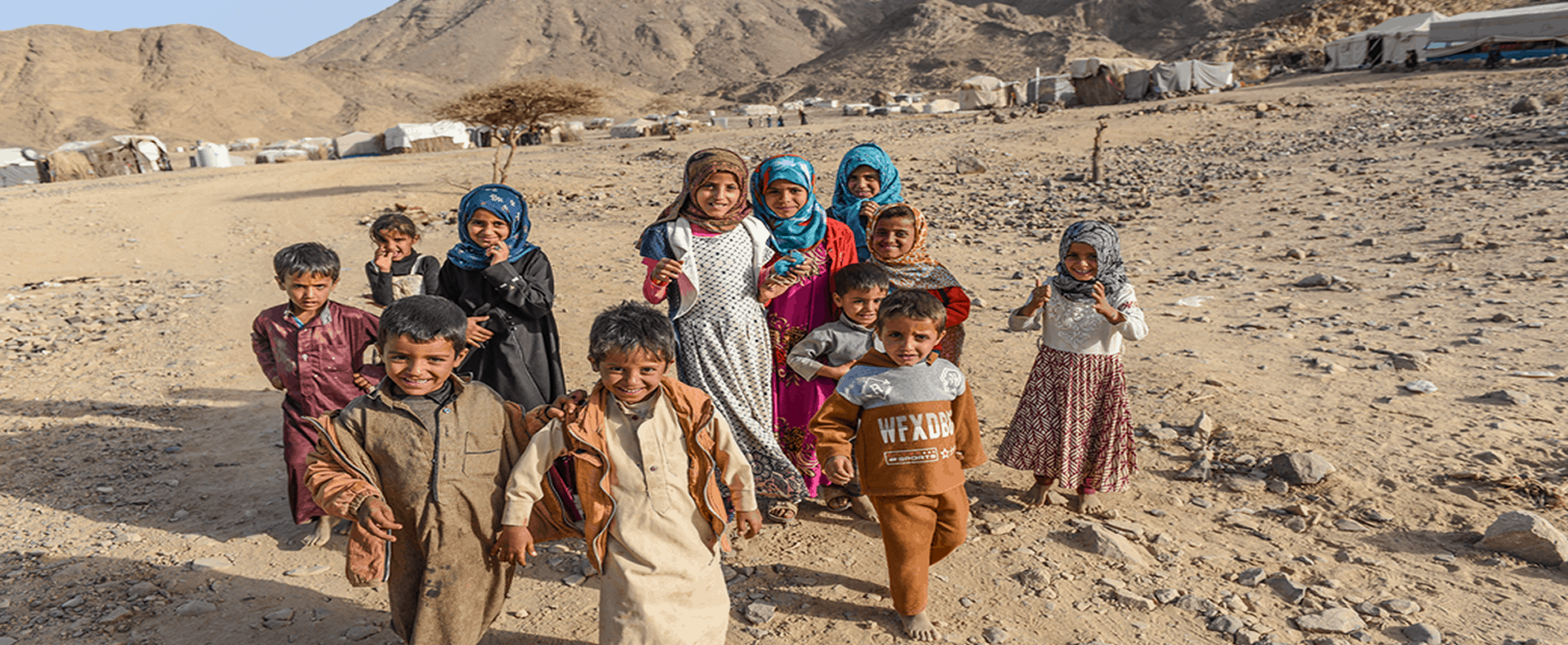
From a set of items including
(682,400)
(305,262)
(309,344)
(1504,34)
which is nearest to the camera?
(682,400)

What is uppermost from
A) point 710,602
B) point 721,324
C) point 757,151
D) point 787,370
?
point 757,151

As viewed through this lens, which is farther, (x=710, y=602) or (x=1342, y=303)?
(x=1342, y=303)

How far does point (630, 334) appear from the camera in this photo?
6.98 feet

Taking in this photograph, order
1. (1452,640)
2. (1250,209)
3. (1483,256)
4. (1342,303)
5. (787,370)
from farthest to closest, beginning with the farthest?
(1250,209)
(1483,256)
(1342,303)
(787,370)
(1452,640)

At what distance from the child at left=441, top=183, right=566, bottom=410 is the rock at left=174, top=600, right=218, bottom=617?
3.96ft

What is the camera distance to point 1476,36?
25.5m

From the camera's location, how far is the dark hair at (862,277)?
2.89 m

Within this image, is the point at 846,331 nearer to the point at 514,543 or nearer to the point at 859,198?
the point at 859,198

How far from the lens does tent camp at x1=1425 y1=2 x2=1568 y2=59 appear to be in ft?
78.8

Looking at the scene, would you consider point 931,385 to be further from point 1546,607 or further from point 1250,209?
point 1250,209

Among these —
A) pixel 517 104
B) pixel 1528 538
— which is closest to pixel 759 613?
pixel 1528 538

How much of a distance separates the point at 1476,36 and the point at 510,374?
3388 centimetres

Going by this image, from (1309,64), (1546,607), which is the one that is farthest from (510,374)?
(1309,64)

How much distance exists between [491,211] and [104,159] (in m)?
31.6
